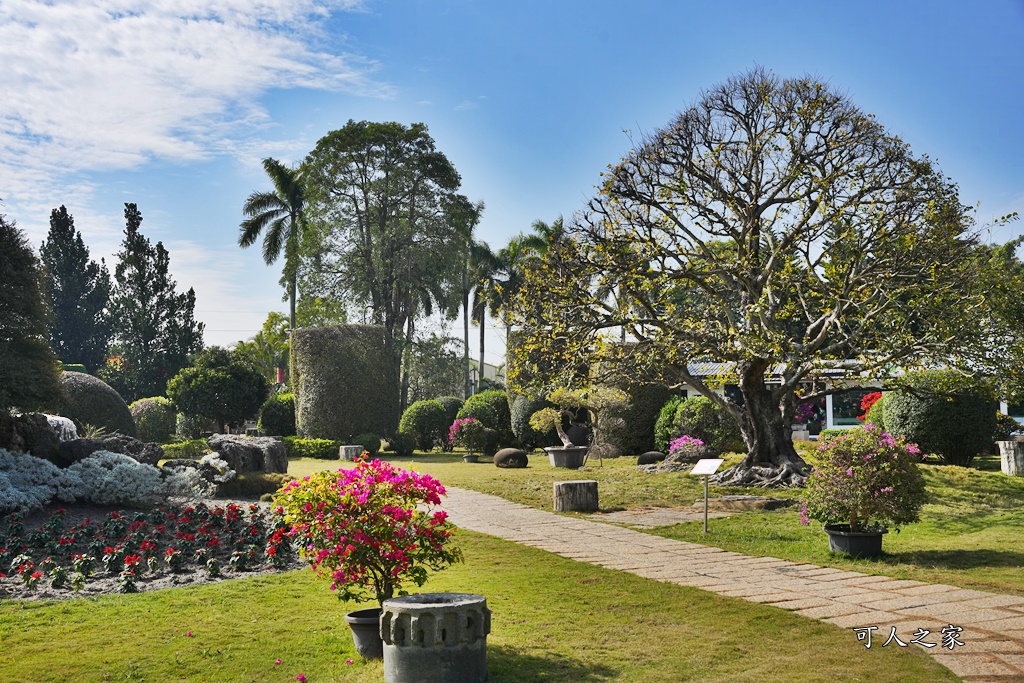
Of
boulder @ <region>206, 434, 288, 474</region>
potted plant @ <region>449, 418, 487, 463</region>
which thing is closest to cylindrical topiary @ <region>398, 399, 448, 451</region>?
potted plant @ <region>449, 418, 487, 463</region>

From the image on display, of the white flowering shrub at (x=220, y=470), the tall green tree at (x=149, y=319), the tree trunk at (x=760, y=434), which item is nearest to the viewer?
the white flowering shrub at (x=220, y=470)

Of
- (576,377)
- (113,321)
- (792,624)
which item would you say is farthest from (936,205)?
(113,321)

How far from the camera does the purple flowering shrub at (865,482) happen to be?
8773 mm

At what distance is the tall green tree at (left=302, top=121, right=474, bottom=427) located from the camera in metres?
34.7

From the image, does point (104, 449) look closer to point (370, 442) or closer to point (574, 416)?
point (370, 442)

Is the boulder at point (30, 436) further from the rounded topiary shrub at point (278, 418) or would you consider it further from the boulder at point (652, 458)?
the rounded topiary shrub at point (278, 418)

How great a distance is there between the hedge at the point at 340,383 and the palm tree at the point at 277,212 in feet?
35.9

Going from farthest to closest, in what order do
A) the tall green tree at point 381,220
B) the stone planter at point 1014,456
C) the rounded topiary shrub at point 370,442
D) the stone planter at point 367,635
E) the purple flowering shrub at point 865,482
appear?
the tall green tree at point 381,220 < the rounded topiary shrub at point 370,442 < the stone planter at point 1014,456 < the purple flowering shrub at point 865,482 < the stone planter at point 367,635

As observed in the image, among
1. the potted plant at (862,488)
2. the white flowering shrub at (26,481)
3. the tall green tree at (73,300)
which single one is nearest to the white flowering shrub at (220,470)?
the white flowering shrub at (26,481)

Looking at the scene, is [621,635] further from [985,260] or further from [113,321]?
[113,321]

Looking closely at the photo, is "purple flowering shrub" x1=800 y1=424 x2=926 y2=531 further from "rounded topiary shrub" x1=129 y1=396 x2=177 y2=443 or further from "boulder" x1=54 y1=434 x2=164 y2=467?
"rounded topiary shrub" x1=129 y1=396 x2=177 y2=443

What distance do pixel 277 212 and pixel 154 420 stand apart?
38.4 ft

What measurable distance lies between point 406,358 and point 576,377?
2320 cm

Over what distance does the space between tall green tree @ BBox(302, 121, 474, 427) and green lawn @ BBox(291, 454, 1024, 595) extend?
1660cm
